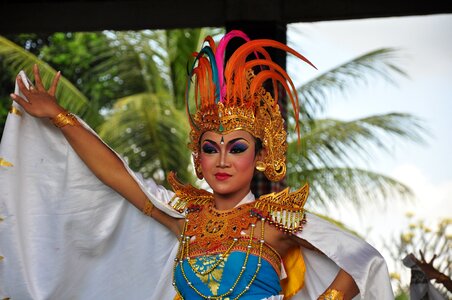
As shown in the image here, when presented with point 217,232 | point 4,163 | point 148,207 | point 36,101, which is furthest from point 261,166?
point 4,163

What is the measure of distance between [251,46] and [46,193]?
1.18 meters

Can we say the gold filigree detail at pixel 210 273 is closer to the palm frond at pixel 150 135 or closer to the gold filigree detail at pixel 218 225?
the gold filigree detail at pixel 218 225

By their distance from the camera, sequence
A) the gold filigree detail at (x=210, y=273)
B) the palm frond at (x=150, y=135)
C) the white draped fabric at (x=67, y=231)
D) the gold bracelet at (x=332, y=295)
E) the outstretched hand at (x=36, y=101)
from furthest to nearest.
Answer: the palm frond at (x=150, y=135) → the white draped fabric at (x=67, y=231) → the outstretched hand at (x=36, y=101) → the gold filigree detail at (x=210, y=273) → the gold bracelet at (x=332, y=295)

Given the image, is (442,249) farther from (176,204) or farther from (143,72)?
(143,72)

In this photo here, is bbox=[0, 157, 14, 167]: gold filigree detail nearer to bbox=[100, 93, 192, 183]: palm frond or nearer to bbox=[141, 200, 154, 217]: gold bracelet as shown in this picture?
bbox=[141, 200, 154, 217]: gold bracelet

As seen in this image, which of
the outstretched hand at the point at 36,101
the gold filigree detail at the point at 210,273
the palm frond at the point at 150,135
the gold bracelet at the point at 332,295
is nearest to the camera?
the gold bracelet at the point at 332,295

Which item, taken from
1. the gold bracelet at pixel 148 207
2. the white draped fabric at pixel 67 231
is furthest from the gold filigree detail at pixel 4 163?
the gold bracelet at pixel 148 207

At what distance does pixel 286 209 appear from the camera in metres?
4.99

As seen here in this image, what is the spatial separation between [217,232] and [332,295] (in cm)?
57

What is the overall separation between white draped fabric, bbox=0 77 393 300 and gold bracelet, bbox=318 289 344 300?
A: 15.3 inches

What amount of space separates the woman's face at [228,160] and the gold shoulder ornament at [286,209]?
138mm

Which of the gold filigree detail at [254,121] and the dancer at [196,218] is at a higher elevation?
the gold filigree detail at [254,121]

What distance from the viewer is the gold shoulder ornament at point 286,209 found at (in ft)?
16.2

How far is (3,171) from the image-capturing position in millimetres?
5277
